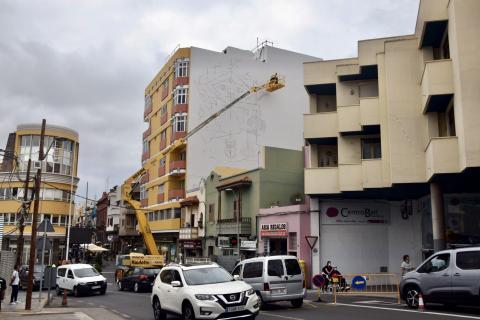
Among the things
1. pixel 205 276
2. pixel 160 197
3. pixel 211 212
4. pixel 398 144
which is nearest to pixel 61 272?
pixel 211 212

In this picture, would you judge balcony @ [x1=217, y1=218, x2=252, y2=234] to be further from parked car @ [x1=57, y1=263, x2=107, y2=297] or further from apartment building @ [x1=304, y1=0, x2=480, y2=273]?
parked car @ [x1=57, y1=263, x2=107, y2=297]

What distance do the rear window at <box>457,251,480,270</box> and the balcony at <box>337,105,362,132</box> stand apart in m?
13.6

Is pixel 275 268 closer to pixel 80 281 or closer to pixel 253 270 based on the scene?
pixel 253 270

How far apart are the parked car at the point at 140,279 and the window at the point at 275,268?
540 inches

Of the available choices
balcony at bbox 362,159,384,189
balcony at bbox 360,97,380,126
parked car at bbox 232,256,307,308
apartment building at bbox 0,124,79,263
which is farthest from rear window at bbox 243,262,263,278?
apartment building at bbox 0,124,79,263

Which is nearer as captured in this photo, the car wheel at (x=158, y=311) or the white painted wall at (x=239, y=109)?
the car wheel at (x=158, y=311)

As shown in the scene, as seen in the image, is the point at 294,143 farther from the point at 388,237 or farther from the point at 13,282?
the point at 13,282

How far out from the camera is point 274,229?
34.0 metres

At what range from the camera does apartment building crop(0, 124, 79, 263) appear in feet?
191

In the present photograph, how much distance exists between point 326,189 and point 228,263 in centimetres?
888

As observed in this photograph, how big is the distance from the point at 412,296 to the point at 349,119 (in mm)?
13608

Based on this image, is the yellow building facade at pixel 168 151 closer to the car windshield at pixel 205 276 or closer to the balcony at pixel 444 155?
the balcony at pixel 444 155

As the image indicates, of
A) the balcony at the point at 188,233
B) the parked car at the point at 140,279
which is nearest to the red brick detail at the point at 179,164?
the balcony at the point at 188,233

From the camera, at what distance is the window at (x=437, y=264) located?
16.1 meters
